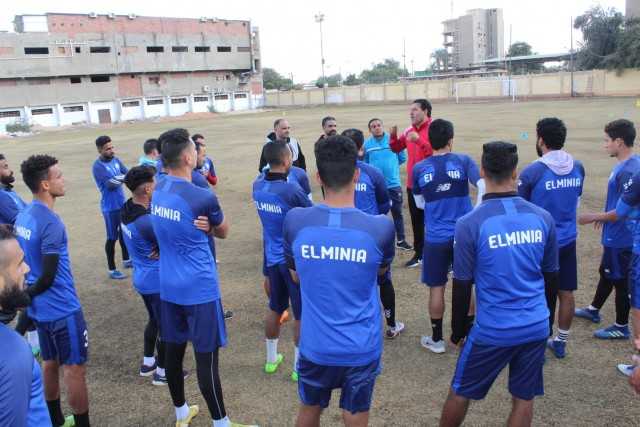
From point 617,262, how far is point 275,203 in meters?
3.54

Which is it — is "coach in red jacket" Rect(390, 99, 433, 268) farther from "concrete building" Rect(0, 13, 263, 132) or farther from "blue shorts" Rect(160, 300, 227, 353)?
"concrete building" Rect(0, 13, 263, 132)

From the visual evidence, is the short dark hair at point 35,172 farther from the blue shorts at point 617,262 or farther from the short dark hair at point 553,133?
the blue shorts at point 617,262

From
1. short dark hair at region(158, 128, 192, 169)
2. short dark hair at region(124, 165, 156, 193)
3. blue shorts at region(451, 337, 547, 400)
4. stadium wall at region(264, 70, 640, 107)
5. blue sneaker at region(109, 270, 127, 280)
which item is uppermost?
stadium wall at region(264, 70, 640, 107)

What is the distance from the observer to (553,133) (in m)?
4.62

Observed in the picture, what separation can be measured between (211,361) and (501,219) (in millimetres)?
2355

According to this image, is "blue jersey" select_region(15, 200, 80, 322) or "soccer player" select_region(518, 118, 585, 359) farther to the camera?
"soccer player" select_region(518, 118, 585, 359)

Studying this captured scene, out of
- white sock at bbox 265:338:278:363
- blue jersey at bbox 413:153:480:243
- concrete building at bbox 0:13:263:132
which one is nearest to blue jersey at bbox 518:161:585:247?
blue jersey at bbox 413:153:480:243

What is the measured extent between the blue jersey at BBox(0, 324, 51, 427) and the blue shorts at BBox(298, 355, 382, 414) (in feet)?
4.68

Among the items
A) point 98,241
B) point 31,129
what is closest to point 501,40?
point 31,129

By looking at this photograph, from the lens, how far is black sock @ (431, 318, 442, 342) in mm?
5117

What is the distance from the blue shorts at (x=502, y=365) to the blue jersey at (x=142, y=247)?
2.84 meters

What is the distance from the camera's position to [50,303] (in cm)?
373

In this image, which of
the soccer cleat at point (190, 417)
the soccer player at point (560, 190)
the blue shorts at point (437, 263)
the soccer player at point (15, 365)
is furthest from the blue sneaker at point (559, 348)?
the soccer player at point (15, 365)

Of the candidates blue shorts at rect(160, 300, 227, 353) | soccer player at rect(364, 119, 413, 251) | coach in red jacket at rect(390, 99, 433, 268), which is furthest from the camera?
soccer player at rect(364, 119, 413, 251)
